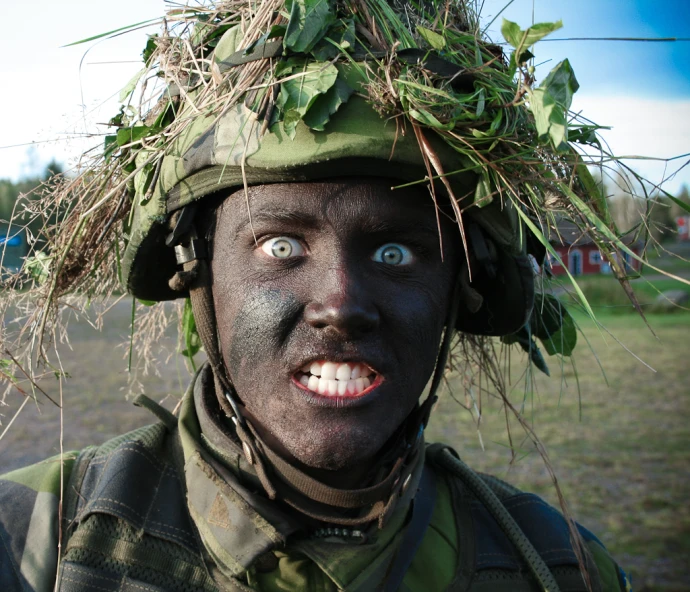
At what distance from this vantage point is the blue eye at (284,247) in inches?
81.5

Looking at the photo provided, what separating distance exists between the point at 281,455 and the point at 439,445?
2.56 ft

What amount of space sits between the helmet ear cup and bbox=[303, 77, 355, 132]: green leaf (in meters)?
0.67

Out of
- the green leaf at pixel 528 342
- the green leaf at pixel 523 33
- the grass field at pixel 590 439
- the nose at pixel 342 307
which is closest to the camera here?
the green leaf at pixel 523 33

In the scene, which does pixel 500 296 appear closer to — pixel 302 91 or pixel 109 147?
pixel 302 91

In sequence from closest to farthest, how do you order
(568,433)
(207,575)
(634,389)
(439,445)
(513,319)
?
(207,575), (513,319), (439,445), (568,433), (634,389)

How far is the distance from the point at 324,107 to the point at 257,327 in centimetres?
62

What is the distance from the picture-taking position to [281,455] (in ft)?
6.98

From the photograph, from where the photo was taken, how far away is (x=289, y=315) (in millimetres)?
2008

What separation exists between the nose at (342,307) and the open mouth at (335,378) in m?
0.10

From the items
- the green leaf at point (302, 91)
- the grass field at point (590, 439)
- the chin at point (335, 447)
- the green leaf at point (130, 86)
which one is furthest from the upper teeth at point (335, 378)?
the grass field at point (590, 439)

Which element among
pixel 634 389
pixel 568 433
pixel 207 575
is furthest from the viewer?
pixel 634 389

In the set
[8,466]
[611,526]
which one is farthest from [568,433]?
[8,466]

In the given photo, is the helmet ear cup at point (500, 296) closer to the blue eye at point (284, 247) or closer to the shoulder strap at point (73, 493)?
the blue eye at point (284, 247)

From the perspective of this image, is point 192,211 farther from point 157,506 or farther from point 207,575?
point 207,575
